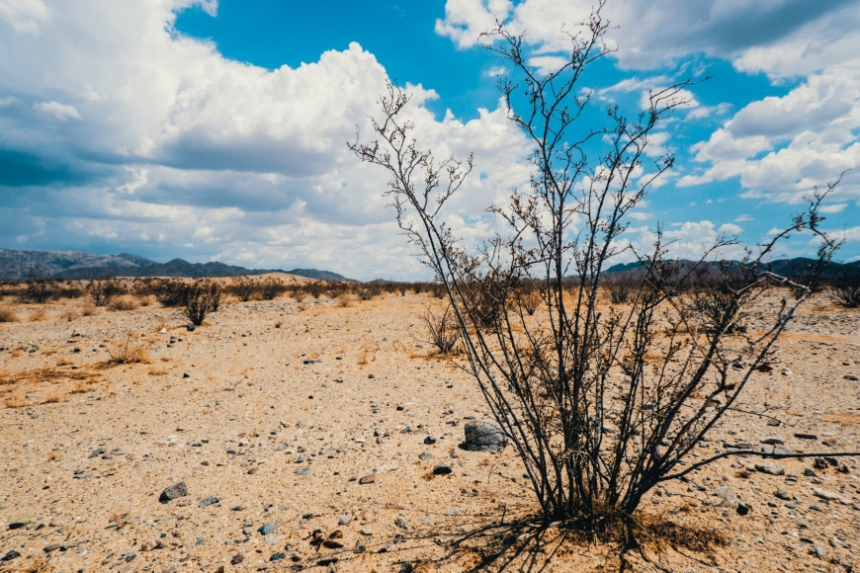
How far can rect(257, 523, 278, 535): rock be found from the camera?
Answer: 3.67 meters

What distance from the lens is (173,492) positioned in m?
4.31

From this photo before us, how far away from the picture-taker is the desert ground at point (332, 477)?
3.22 metres

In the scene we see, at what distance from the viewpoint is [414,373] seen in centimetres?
882

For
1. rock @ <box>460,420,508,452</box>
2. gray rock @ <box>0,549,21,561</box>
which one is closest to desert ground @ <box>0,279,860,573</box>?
gray rock @ <box>0,549,21,561</box>

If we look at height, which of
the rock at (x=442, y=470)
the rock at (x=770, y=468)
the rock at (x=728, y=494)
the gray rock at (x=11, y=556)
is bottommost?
the gray rock at (x=11, y=556)

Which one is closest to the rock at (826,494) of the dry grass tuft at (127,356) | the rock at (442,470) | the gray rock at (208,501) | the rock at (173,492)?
the rock at (442,470)

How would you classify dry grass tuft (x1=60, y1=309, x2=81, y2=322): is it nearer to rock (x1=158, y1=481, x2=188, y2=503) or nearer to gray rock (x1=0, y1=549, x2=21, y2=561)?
rock (x1=158, y1=481, x2=188, y2=503)

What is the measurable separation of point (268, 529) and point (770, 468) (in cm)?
474

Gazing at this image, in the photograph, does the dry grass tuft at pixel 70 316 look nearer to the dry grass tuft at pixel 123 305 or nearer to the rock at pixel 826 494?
the dry grass tuft at pixel 123 305

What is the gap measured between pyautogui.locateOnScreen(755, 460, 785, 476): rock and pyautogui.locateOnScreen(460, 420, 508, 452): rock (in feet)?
8.15

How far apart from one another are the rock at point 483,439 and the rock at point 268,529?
2.23 meters

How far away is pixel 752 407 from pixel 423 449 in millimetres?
4898

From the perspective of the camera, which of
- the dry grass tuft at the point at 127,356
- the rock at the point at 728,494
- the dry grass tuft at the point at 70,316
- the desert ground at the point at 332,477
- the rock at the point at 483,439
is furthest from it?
the dry grass tuft at the point at 70,316

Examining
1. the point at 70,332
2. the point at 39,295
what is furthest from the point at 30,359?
the point at 39,295
